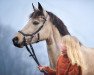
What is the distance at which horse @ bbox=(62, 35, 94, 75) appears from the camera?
218 cm

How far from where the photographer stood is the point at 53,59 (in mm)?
2408

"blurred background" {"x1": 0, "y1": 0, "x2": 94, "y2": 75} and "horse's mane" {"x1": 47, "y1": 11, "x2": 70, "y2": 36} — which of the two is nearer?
"horse's mane" {"x1": 47, "y1": 11, "x2": 70, "y2": 36}

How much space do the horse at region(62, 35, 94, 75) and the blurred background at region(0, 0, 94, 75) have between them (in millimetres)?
95

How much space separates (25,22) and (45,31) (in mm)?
191

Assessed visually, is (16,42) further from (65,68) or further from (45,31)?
(65,68)

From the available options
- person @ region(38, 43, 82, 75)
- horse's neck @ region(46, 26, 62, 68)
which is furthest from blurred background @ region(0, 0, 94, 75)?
person @ region(38, 43, 82, 75)

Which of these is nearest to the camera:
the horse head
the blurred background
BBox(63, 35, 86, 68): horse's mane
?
BBox(63, 35, 86, 68): horse's mane

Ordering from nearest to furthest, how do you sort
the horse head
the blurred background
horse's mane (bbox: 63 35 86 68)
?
horse's mane (bbox: 63 35 86 68) → the horse head → the blurred background

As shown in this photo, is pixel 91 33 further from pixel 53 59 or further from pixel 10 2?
pixel 10 2

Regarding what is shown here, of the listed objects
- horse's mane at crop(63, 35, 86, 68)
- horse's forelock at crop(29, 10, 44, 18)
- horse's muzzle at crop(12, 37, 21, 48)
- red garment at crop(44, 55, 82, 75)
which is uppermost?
horse's forelock at crop(29, 10, 44, 18)

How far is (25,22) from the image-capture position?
247 cm

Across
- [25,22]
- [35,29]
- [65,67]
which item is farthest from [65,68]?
[25,22]

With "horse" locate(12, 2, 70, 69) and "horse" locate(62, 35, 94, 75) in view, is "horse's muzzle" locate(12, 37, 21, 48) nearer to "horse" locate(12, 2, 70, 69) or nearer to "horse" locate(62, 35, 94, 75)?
"horse" locate(12, 2, 70, 69)

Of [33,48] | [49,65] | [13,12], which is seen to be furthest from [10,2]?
[49,65]
